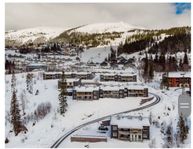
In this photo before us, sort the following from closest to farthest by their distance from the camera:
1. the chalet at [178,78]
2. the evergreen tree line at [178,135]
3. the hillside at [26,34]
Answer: the evergreen tree line at [178,135], the hillside at [26,34], the chalet at [178,78]

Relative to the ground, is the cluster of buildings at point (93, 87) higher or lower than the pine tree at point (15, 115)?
higher

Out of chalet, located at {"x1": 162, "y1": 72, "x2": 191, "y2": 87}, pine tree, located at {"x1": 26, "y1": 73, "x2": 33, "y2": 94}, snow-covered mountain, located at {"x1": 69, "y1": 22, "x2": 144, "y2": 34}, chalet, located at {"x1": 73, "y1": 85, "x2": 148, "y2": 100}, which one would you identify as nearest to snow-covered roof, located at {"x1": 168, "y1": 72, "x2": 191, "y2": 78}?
chalet, located at {"x1": 162, "y1": 72, "x2": 191, "y2": 87}

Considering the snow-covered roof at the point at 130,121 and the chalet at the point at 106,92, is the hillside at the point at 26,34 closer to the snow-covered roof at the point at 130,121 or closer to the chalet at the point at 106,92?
the chalet at the point at 106,92

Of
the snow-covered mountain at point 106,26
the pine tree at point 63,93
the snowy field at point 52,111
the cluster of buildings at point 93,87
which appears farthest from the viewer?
the cluster of buildings at point 93,87

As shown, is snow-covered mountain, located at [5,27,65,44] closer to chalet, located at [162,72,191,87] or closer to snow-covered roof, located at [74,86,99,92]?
snow-covered roof, located at [74,86,99,92]

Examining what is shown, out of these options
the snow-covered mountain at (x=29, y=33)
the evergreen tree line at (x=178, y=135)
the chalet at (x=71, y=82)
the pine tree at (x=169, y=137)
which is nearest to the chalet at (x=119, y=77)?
the chalet at (x=71, y=82)

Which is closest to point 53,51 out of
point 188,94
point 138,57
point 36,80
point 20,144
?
point 36,80

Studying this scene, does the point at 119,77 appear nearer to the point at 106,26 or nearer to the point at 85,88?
the point at 85,88
